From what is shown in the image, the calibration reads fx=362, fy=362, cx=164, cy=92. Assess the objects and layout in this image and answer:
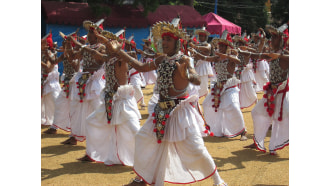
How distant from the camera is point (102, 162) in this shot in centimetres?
581

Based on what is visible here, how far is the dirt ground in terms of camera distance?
16.5 feet

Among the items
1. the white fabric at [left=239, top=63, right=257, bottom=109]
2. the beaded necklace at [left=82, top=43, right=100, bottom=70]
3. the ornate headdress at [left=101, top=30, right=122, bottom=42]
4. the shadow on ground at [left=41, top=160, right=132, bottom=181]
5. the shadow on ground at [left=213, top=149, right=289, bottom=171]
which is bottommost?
the shadow on ground at [left=41, top=160, right=132, bottom=181]

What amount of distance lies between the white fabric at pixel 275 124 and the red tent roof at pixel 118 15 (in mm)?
13925

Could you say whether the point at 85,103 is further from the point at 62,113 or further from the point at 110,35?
the point at 110,35

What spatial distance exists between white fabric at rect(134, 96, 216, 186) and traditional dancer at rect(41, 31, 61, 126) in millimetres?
5146

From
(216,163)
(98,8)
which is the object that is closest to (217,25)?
(98,8)

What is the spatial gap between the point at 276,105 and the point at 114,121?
2.74 meters

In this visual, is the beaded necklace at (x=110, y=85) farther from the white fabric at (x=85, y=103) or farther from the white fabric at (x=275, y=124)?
the white fabric at (x=275, y=124)

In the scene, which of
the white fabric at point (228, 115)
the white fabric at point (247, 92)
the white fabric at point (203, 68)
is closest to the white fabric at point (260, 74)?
the white fabric at point (203, 68)

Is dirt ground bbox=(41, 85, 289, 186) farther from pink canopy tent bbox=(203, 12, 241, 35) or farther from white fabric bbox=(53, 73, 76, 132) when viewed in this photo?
pink canopy tent bbox=(203, 12, 241, 35)

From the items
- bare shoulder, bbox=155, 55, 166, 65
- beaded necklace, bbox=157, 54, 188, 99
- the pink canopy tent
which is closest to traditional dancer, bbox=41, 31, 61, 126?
bare shoulder, bbox=155, 55, 166, 65

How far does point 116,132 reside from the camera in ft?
18.8

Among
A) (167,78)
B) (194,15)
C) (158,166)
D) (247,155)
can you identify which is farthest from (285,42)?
(194,15)

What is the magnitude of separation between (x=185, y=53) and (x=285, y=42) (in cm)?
235
